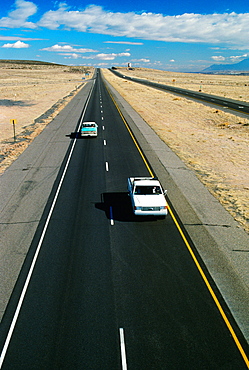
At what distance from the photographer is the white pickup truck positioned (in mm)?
14023

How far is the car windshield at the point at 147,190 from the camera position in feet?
49.7

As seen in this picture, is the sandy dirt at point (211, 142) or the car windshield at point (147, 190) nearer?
the car windshield at point (147, 190)

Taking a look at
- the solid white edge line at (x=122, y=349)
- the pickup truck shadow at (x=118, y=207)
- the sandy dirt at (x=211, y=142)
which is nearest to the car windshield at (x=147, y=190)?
the pickup truck shadow at (x=118, y=207)

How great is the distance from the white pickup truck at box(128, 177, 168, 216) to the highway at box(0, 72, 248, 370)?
661mm

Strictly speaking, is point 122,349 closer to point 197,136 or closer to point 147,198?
point 147,198

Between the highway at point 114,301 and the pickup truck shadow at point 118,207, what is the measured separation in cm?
5

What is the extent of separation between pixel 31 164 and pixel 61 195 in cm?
705

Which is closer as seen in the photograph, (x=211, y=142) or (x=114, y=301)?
(x=114, y=301)

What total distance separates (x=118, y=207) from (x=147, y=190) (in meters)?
1.87

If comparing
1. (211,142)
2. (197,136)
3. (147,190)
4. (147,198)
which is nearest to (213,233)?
(147,198)

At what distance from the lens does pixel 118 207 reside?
15.8 meters

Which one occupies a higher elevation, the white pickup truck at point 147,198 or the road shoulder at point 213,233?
the white pickup truck at point 147,198

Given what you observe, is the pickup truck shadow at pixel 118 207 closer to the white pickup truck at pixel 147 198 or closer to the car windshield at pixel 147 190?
the white pickup truck at pixel 147 198

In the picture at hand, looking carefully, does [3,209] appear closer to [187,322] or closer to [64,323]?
[64,323]
